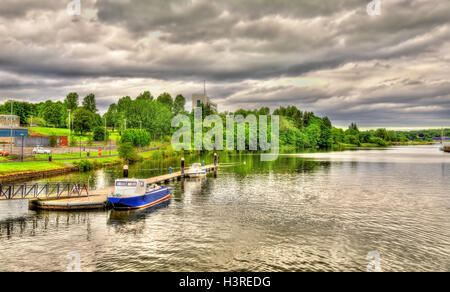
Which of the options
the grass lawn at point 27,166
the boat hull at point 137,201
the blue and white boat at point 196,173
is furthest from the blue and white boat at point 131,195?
the grass lawn at point 27,166

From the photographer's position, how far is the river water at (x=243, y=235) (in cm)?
2581

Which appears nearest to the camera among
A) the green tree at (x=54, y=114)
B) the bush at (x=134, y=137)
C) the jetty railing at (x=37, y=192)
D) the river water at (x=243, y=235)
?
the river water at (x=243, y=235)

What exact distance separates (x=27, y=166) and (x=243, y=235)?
6176 centimetres

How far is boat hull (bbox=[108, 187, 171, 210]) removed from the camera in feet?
139

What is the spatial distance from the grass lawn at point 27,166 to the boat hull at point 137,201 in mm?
36846

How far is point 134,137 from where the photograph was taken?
13438 centimetres

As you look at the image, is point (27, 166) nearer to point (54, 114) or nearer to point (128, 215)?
point (128, 215)

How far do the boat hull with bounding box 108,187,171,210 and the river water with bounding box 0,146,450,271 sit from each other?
170 cm

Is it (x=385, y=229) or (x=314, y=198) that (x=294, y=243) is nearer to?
(x=385, y=229)

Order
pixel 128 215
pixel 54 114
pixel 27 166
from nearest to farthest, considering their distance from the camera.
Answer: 1. pixel 128 215
2. pixel 27 166
3. pixel 54 114

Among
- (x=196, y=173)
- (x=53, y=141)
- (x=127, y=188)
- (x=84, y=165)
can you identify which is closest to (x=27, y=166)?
(x=84, y=165)

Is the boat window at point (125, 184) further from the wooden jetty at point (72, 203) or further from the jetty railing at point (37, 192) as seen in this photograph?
the jetty railing at point (37, 192)
